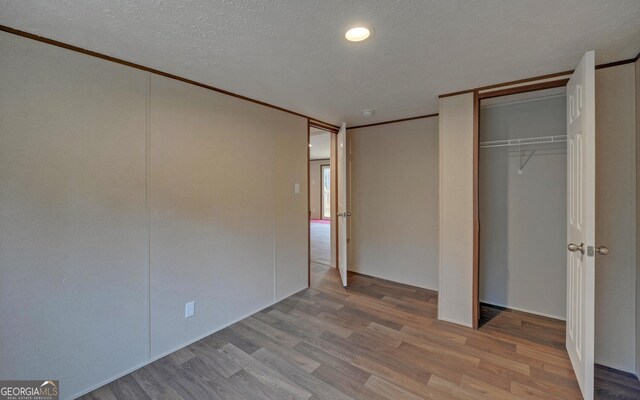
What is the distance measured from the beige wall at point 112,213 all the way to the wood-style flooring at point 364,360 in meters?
0.28

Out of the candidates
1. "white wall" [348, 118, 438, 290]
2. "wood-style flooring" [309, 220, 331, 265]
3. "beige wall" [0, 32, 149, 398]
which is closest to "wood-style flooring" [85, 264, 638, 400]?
"beige wall" [0, 32, 149, 398]

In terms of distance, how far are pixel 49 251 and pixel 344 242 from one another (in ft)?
9.22

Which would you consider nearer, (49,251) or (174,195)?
(49,251)

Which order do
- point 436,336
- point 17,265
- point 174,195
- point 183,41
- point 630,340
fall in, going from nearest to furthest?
1. point 17,265
2. point 183,41
3. point 630,340
4. point 174,195
5. point 436,336

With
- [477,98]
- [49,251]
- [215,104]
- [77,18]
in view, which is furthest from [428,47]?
[49,251]

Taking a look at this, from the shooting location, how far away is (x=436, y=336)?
2.51 metres

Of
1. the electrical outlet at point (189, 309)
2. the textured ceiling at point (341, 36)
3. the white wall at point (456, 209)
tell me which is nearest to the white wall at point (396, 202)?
the white wall at point (456, 209)

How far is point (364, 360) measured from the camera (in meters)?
2.17

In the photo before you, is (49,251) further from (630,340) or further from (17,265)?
(630,340)

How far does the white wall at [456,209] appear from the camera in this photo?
2.64 metres

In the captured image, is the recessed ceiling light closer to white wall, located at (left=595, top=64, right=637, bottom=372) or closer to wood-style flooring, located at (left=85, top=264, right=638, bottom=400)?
white wall, located at (left=595, top=64, right=637, bottom=372)

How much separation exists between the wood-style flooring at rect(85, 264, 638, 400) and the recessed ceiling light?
2.23 m

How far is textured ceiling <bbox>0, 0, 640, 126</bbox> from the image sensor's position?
4.62 feet

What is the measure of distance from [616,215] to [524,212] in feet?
2.85
